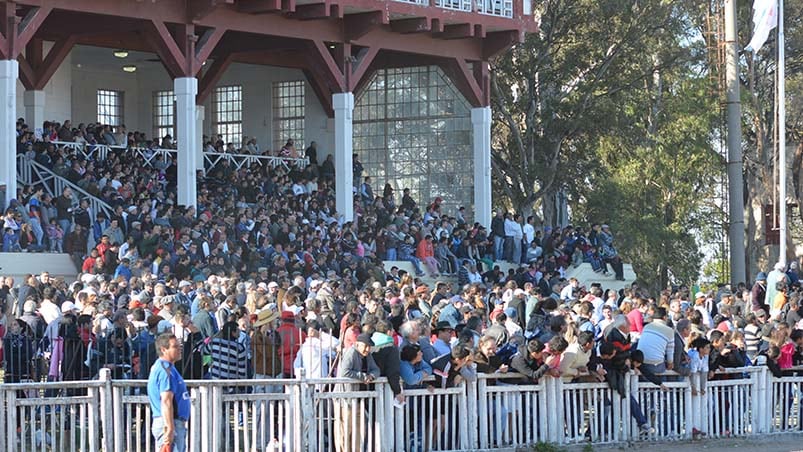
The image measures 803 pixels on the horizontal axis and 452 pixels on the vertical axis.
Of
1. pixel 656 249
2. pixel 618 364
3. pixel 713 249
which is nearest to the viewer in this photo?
pixel 618 364

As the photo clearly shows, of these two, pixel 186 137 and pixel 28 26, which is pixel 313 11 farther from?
pixel 28 26

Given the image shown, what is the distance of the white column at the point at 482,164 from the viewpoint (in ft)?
123

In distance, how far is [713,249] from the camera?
166 ft

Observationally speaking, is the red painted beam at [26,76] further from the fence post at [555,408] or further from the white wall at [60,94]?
the fence post at [555,408]

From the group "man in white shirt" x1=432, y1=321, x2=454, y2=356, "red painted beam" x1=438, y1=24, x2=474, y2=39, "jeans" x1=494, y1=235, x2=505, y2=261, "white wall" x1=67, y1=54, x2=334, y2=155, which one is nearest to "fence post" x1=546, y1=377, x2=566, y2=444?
"man in white shirt" x1=432, y1=321, x2=454, y2=356

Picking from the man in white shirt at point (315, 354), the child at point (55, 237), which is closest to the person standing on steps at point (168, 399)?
the man in white shirt at point (315, 354)

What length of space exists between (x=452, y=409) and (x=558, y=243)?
1956 centimetres

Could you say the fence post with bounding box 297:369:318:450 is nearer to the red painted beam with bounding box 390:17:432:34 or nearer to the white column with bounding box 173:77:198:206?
the white column with bounding box 173:77:198:206

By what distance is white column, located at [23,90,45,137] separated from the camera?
111 feet

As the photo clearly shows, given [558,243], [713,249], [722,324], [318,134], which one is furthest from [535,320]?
[713,249]

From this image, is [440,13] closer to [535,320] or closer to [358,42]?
[358,42]

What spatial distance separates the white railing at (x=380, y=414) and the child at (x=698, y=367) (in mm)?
73

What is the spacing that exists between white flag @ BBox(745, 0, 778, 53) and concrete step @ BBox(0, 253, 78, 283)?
16.7 meters

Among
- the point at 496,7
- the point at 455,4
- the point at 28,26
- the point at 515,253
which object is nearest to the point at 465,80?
the point at 496,7
